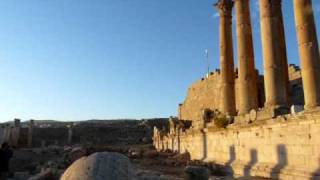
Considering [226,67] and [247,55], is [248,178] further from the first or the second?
[226,67]

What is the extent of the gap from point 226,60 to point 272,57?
5.52 m

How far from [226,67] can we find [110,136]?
3591cm

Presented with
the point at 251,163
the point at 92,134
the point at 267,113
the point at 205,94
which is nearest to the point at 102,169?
the point at 267,113

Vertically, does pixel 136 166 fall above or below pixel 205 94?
below

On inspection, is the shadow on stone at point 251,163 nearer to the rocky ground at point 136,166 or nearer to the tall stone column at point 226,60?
the rocky ground at point 136,166

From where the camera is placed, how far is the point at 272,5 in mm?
16203

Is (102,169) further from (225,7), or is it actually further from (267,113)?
(225,7)

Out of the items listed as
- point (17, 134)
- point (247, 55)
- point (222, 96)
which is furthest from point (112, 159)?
point (17, 134)

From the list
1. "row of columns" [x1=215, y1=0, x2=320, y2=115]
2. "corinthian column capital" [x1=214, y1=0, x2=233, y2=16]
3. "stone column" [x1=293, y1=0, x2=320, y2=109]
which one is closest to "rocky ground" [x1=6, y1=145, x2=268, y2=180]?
"row of columns" [x1=215, y1=0, x2=320, y2=115]

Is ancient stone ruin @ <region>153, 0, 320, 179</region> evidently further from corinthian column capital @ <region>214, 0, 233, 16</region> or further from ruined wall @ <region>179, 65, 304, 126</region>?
ruined wall @ <region>179, 65, 304, 126</region>

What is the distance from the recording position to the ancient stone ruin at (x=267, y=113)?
12031mm

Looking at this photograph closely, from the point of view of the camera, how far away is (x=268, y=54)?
1594 centimetres

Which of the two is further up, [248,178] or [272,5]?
[272,5]

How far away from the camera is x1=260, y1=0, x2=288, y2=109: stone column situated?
50.7 ft
